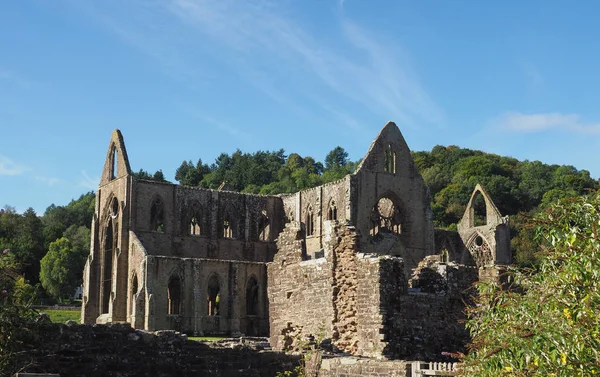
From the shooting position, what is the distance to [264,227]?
60.5 metres

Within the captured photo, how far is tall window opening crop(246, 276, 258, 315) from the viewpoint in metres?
50.4

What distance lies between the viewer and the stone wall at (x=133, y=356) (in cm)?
→ 1683

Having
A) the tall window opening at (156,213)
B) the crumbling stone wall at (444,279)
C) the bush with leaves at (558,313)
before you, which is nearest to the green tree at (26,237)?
the tall window opening at (156,213)

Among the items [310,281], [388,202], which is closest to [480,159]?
[388,202]

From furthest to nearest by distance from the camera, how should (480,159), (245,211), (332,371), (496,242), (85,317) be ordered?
1. (480,159)
2. (496,242)
3. (245,211)
4. (85,317)
5. (332,371)

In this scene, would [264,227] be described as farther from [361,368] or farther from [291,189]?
[291,189]

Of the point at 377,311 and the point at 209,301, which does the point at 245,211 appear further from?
the point at 377,311

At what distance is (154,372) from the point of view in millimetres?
18062

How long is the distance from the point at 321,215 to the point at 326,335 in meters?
34.1

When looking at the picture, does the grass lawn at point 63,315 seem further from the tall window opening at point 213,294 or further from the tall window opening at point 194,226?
the tall window opening at point 213,294

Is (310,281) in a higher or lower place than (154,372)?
higher

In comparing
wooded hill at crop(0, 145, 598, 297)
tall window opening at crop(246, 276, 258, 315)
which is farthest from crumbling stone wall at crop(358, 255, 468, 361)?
wooded hill at crop(0, 145, 598, 297)

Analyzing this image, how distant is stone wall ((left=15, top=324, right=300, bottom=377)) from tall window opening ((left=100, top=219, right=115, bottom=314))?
122 ft

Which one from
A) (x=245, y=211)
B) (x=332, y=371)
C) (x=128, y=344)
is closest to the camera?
(x=128, y=344)
